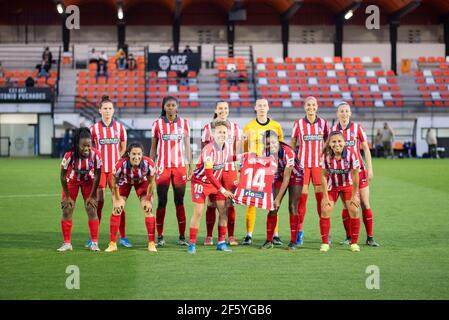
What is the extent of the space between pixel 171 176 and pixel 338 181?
217 cm

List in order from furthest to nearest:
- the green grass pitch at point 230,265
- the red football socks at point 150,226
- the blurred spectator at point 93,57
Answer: the blurred spectator at point 93,57
the red football socks at point 150,226
the green grass pitch at point 230,265

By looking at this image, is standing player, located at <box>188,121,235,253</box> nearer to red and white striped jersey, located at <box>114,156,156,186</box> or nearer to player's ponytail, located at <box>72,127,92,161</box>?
red and white striped jersey, located at <box>114,156,156,186</box>

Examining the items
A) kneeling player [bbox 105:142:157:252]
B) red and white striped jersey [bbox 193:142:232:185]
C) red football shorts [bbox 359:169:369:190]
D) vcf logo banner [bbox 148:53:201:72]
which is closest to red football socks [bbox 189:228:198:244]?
kneeling player [bbox 105:142:157:252]

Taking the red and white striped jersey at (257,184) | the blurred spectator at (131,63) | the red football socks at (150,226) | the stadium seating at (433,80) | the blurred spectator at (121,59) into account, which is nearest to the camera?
the red and white striped jersey at (257,184)

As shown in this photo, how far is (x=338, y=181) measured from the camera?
9.99 metres

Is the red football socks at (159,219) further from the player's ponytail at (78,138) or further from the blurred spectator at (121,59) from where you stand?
the blurred spectator at (121,59)

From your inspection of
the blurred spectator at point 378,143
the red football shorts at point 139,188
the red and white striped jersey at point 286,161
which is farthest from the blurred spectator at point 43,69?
the red and white striped jersey at point 286,161

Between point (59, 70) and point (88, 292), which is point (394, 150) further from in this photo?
point (88, 292)

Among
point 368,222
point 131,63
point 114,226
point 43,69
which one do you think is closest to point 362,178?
point 368,222

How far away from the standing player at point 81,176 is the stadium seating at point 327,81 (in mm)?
30468

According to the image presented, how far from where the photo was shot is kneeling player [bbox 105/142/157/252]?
9.69 m

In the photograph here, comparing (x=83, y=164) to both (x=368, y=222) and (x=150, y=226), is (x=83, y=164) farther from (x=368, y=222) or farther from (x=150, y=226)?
(x=368, y=222)

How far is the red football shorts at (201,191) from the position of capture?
9.69 m
